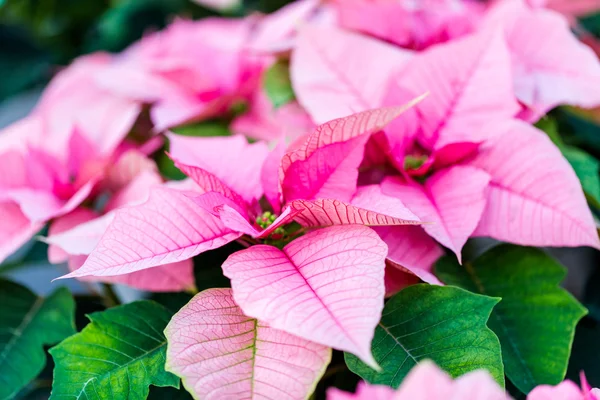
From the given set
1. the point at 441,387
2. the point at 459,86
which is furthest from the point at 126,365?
the point at 459,86

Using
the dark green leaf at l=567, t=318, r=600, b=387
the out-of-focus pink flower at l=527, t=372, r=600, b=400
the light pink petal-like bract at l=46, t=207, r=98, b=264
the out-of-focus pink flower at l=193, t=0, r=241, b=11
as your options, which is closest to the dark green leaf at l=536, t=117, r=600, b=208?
the dark green leaf at l=567, t=318, r=600, b=387

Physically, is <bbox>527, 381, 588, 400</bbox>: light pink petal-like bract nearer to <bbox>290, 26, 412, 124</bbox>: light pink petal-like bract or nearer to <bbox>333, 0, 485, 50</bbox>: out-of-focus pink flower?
<bbox>290, 26, 412, 124</bbox>: light pink petal-like bract

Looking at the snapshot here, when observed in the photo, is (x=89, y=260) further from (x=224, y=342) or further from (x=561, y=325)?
(x=561, y=325)

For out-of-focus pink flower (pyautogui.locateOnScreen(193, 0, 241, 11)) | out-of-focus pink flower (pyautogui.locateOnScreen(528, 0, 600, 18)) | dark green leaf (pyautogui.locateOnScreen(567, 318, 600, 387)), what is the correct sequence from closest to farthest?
1. dark green leaf (pyautogui.locateOnScreen(567, 318, 600, 387))
2. out-of-focus pink flower (pyautogui.locateOnScreen(528, 0, 600, 18))
3. out-of-focus pink flower (pyautogui.locateOnScreen(193, 0, 241, 11))

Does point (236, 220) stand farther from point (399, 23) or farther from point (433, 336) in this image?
point (399, 23)

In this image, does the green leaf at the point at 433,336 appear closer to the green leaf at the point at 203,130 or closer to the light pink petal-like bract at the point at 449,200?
the light pink petal-like bract at the point at 449,200

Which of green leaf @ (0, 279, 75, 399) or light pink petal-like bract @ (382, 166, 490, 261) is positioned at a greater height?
light pink petal-like bract @ (382, 166, 490, 261)

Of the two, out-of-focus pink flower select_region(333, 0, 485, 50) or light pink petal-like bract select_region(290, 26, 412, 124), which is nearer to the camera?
light pink petal-like bract select_region(290, 26, 412, 124)
